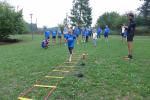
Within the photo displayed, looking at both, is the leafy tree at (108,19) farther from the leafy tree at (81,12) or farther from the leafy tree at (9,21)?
the leafy tree at (9,21)

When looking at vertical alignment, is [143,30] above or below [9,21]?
below

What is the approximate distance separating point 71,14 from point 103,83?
74.6 m

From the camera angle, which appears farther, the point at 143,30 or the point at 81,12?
the point at 81,12

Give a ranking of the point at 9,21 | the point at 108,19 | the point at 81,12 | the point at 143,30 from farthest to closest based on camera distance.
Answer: the point at 108,19, the point at 81,12, the point at 143,30, the point at 9,21

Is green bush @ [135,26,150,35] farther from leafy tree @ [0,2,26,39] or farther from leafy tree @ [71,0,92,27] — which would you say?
leafy tree @ [0,2,26,39]

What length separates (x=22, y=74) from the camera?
34.4 feet

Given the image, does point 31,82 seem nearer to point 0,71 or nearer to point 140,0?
point 0,71

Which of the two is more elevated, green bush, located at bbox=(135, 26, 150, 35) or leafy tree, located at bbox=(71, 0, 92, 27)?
leafy tree, located at bbox=(71, 0, 92, 27)

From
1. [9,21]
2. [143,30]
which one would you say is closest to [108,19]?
[143,30]

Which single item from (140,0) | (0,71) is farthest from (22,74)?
(140,0)

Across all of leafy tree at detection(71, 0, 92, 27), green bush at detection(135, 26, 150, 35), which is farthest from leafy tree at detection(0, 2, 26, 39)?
leafy tree at detection(71, 0, 92, 27)

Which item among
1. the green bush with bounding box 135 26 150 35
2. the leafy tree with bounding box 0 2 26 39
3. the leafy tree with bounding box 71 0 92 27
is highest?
the leafy tree with bounding box 71 0 92 27

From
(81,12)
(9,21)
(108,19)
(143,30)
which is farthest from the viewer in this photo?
(108,19)

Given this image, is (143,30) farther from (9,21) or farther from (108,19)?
(9,21)
